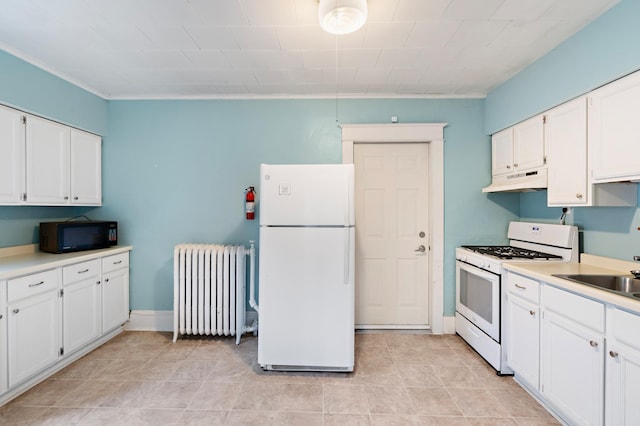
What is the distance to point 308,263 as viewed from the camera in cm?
229

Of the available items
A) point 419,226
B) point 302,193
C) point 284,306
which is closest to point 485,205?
point 419,226

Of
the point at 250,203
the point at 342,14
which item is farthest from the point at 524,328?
the point at 250,203

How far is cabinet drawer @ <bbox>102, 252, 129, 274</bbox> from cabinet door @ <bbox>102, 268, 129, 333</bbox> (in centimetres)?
4

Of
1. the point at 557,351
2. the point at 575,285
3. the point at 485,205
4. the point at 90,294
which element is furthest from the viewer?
the point at 485,205

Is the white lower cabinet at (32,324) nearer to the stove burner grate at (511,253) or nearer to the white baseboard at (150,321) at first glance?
the white baseboard at (150,321)

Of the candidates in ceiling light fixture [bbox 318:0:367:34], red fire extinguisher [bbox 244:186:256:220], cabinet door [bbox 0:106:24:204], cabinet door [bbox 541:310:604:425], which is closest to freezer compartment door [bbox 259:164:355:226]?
red fire extinguisher [bbox 244:186:256:220]

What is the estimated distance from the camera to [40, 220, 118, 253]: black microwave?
2.57 meters

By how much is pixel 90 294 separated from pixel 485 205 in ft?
13.0

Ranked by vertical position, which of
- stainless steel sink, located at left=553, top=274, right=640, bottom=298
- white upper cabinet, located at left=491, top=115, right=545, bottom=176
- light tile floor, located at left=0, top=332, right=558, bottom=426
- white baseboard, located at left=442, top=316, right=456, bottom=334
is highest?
white upper cabinet, located at left=491, top=115, right=545, bottom=176

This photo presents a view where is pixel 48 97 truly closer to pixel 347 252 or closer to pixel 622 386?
pixel 347 252

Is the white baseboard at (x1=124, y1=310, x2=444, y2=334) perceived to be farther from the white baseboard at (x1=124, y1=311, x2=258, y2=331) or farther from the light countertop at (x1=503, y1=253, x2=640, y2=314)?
the light countertop at (x1=503, y1=253, x2=640, y2=314)

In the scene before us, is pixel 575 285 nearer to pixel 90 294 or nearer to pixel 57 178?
pixel 90 294

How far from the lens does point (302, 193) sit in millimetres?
2285

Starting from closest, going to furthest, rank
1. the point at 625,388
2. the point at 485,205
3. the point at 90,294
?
the point at 625,388, the point at 90,294, the point at 485,205
